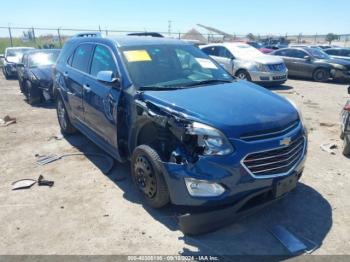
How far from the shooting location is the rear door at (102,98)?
4.34 meters

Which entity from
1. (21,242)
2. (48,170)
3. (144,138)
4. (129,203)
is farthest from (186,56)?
(21,242)

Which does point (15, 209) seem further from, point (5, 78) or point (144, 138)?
point (5, 78)

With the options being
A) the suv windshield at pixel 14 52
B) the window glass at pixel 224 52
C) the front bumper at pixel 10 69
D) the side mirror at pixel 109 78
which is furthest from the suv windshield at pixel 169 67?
the suv windshield at pixel 14 52

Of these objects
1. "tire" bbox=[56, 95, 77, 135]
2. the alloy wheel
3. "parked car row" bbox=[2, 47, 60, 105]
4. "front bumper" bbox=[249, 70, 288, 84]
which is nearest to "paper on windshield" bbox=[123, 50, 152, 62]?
the alloy wheel

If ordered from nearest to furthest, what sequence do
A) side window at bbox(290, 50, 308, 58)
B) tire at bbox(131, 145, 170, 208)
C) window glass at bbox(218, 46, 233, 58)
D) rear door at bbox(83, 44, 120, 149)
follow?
tire at bbox(131, 145, 170, 208) → rear door at bbox(83, 44, 120, 149) → window glass at bbox(218, 46, 233, 58) → side window at bbox(290, 50, 308, 58)

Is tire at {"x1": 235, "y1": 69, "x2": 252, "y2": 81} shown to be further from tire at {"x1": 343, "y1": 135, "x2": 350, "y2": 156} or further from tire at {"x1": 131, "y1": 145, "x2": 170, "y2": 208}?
tire at {"x1": 131, "y1": 145, "x2": 170, "y2": 208}

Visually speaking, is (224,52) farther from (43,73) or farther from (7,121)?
(7,121)

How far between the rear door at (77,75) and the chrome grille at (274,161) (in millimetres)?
3131

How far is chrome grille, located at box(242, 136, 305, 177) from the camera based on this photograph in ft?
10.4

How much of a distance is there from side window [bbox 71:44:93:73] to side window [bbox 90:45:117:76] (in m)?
0.24

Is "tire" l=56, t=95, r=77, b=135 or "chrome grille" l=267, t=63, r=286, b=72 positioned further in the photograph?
"chrome grille" l=267, t=63, r=286, b=72

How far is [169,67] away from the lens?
450 centimetres

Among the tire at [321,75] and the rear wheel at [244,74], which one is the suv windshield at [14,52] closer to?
the rear wheel at [244,74]

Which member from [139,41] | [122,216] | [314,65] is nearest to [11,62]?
[314,65]
